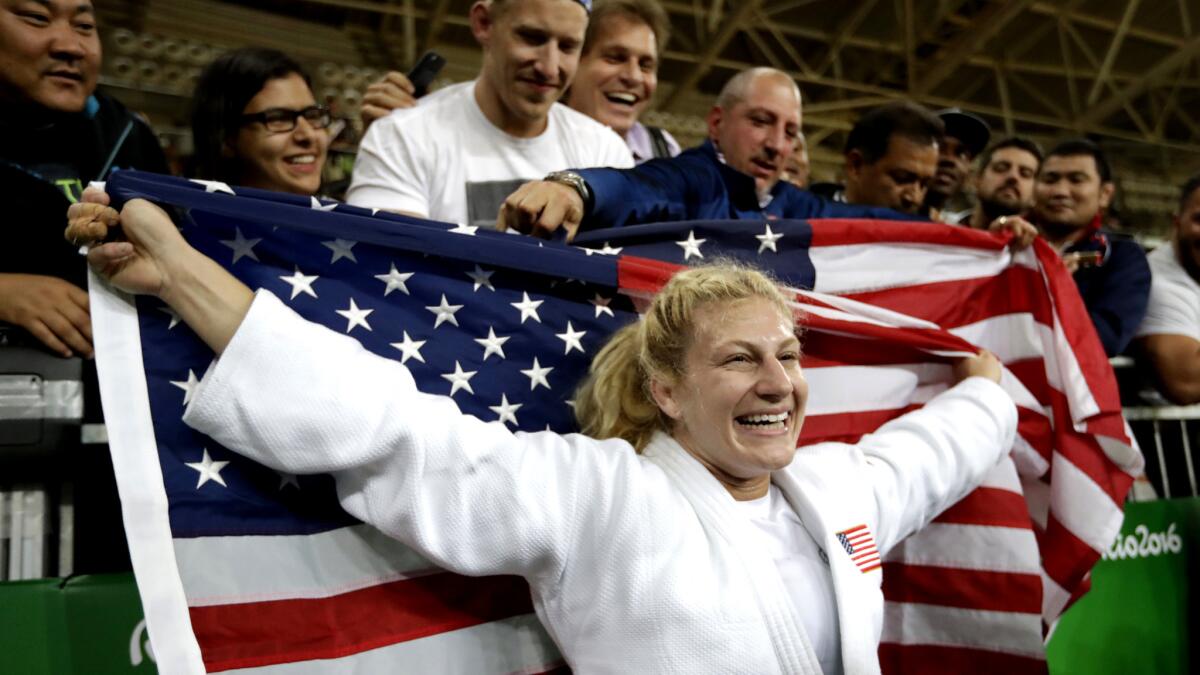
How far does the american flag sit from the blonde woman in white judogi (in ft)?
0.34

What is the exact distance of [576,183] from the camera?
221cm

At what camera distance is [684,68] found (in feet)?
37.9

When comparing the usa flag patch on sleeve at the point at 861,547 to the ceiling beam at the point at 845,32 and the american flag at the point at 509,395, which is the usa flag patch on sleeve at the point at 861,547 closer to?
the american flag at the point at 509,395

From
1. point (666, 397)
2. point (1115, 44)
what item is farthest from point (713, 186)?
point (1115, 44)

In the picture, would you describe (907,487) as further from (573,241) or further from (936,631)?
(573,241)

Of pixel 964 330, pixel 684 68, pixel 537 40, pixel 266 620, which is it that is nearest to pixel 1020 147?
pixel 964 330

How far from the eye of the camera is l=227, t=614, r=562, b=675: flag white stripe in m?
1.68

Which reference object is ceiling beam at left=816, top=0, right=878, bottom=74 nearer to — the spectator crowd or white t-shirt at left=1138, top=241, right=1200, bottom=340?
the spectator crowd

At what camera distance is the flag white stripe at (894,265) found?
2531mm

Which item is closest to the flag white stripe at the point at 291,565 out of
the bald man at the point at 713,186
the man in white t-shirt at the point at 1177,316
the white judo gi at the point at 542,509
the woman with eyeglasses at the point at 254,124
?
the white judo gi at the point at 542,509

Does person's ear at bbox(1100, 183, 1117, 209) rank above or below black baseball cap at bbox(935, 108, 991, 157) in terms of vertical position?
below

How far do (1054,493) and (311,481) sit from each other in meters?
1.97

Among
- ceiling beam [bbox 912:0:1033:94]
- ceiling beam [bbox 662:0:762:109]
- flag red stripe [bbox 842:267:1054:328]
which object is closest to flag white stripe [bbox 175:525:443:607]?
flag red stripe [bbox 842:267:1054:328]

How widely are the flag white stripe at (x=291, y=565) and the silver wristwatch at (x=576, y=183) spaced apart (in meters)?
0.92
